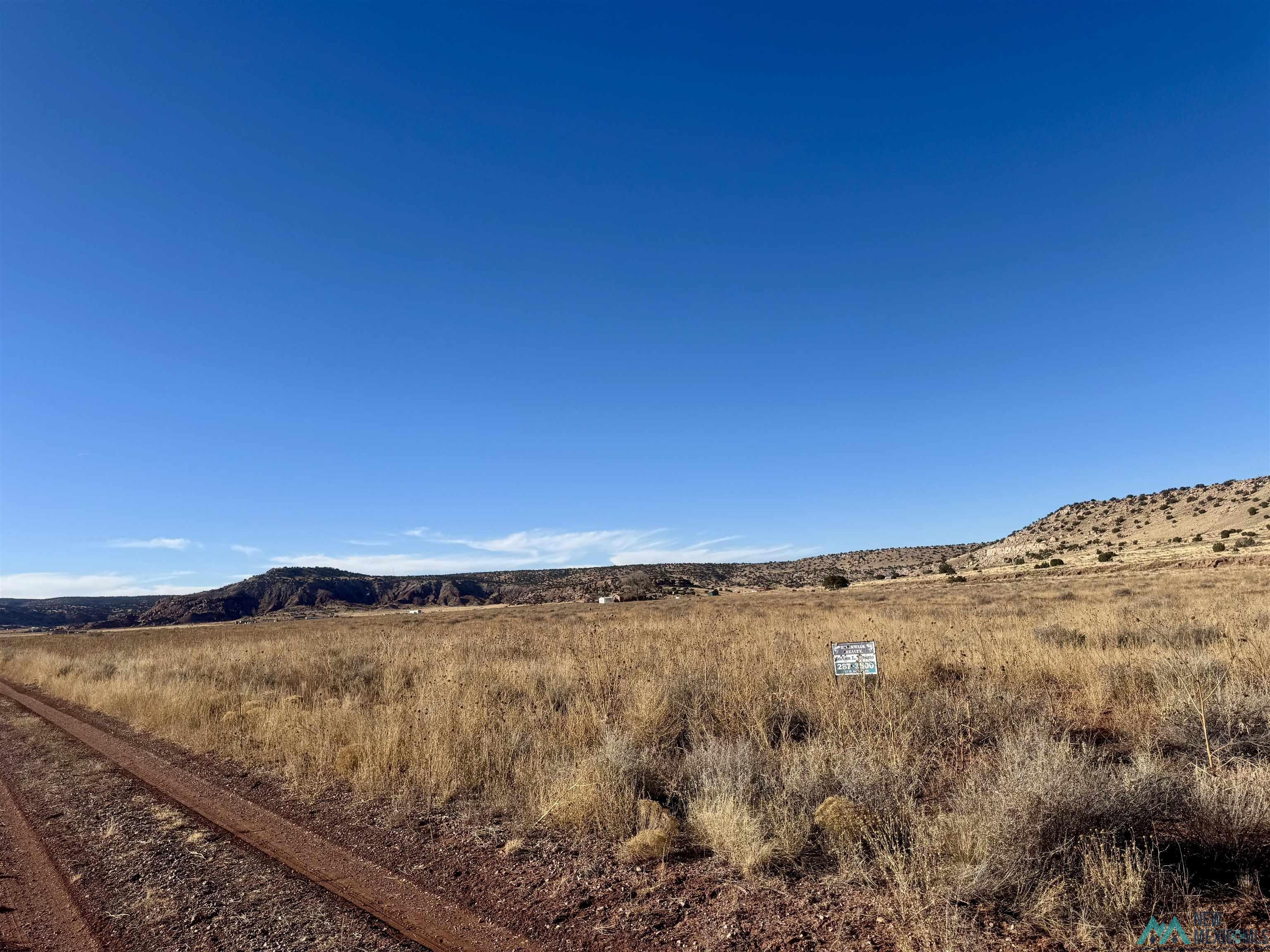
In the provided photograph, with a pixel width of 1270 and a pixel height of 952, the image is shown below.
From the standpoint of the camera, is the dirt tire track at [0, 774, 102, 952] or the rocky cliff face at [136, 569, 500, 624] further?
the rocky cliff face at [136, 569, 500, 624]

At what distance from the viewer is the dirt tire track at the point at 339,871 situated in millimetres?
3949

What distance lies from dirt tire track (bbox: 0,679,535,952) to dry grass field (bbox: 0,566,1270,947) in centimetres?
85

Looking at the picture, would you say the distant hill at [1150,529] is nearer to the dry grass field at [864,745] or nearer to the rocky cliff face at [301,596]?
the dry grass field at [864,745]

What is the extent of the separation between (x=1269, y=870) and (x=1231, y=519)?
7067 centimetres

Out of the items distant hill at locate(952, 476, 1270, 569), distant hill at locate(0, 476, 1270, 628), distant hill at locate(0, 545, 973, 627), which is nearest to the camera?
distant hill at locate(952, 476, 1270, 569)

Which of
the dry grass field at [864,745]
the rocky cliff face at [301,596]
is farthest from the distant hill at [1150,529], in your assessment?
the rocky cliff face at [301,596]

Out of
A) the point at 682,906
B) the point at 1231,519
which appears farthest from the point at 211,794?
the point at 1231,519

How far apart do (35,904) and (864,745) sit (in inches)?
267

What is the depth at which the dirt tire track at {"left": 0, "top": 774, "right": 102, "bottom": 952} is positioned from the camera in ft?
13.5

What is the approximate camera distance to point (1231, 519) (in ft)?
183

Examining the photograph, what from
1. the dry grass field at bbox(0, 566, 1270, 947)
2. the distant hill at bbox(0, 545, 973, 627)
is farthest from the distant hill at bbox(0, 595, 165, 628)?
the dry grass field at bbox(0, 566, 1270, 947)

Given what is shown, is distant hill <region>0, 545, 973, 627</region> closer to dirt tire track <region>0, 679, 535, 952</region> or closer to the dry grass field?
the dry grass field

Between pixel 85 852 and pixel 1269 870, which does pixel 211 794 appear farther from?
pixel 1269 870

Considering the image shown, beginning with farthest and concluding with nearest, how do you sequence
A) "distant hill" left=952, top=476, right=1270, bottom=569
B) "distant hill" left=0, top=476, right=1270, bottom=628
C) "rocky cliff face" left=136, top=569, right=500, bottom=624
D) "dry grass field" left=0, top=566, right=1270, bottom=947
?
1. "rocky cliff face" left=136, top=569, right=500, bottom=624
2. "distant hill" left=0, top=476, right=1270, bottom=628
3. "distant hill" left=952, top=476, right=1270, bottom=569
4. "dry grass field" left=0, top=566, right=1270, bottom=947
